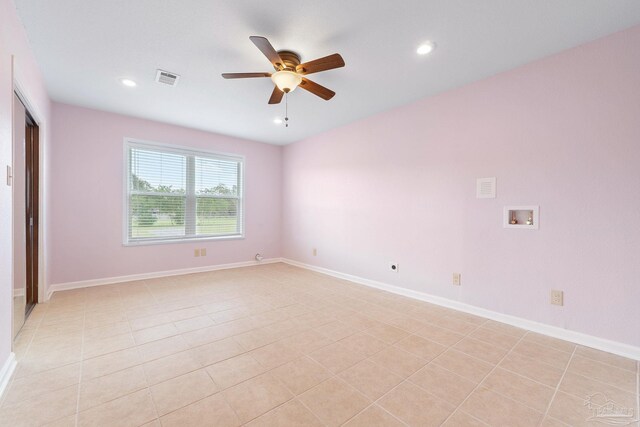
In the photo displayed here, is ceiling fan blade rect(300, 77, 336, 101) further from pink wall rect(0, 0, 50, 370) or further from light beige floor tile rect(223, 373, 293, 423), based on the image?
light beige floor tile rect(223, 373, 293, 423)

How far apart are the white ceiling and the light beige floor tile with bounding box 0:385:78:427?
8.36ft

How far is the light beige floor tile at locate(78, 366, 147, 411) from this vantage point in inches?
61.1

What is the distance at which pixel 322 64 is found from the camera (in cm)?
213

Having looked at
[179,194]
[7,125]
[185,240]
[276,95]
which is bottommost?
[185,240]

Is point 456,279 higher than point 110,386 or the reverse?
higher

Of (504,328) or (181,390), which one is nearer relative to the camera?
(181,390)

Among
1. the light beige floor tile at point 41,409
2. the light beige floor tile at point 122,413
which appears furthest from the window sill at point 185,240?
the light beige floor tile at point 122,413

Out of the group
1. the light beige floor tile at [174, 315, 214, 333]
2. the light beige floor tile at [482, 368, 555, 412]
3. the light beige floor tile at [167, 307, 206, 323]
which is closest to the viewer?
the light beige floor tile at [482, 368, 555, 412]

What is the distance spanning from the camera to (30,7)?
192cm

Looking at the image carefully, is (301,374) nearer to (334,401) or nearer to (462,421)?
(334,401)

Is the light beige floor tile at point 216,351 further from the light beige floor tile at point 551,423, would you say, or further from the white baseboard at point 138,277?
the white baseboard at point 138,277

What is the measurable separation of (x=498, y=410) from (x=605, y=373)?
103 centimetres

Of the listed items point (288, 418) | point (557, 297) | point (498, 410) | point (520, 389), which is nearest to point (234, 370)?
point (288, 418)

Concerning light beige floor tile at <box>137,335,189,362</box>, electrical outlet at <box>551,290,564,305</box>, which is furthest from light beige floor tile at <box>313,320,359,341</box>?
electrical outlet at <box>551,290,564,305</box>
